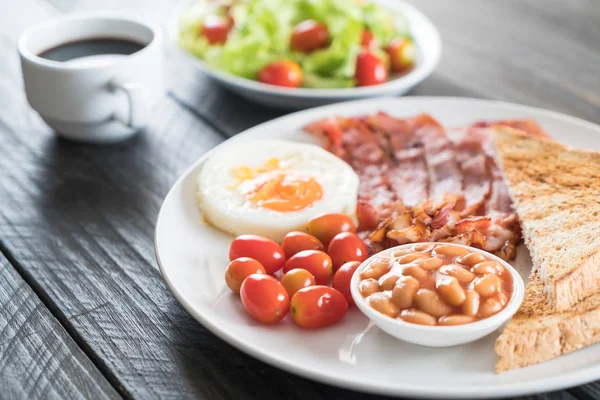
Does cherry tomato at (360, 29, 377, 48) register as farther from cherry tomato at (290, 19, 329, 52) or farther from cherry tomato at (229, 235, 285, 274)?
cherry tomato at (229, 235, 285, 274)

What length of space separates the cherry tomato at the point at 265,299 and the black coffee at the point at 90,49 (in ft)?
5.37

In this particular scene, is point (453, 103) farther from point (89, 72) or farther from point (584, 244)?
point (89, 72)

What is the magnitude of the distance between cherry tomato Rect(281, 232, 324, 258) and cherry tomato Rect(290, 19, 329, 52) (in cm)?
169

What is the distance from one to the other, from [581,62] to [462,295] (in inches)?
104

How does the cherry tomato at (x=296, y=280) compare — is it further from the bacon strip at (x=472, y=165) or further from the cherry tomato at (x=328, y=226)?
the bacon strip at (x=472, y=165)

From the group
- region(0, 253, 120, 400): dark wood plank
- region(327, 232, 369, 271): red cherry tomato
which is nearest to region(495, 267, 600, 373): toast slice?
region(327, 232, 369, 271): red cherry tomato

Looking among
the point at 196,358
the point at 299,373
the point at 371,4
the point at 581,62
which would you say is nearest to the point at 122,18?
the point at 371,4

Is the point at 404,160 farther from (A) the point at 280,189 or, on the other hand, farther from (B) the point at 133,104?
(B) the point at 133,104

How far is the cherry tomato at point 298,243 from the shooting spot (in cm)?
250

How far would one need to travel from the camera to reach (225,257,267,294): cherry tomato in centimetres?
230

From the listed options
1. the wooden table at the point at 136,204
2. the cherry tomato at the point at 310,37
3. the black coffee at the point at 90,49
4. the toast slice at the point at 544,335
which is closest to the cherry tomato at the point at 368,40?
the cherry tomato at the point at 310,37

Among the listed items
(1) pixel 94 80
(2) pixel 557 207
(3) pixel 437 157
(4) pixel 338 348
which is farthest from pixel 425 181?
(1) pixel 94 80

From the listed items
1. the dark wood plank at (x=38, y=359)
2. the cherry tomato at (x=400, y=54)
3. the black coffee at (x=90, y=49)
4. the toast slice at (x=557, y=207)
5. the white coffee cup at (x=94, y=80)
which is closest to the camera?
the dark wood plank at (x=38, y=359)

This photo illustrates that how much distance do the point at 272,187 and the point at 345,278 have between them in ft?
2.07
